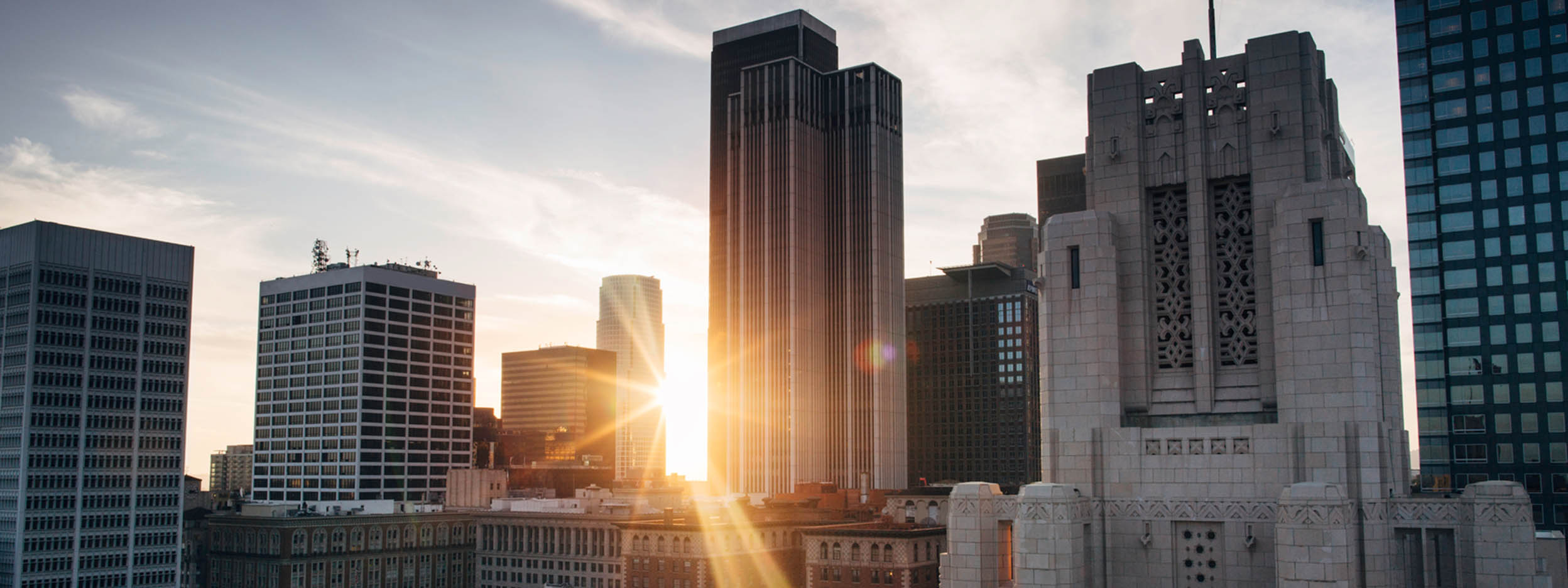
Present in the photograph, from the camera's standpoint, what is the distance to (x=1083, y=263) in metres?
47.5

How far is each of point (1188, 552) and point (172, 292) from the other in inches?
6801

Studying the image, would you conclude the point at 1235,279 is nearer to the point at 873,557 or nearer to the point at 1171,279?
the point at 1171,279

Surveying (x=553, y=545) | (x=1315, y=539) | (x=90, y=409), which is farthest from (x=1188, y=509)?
(x=90, y=409)

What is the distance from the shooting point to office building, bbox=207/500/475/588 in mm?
178000

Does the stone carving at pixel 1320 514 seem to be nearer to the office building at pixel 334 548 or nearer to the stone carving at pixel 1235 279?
the stone carving at pixel 1235 279

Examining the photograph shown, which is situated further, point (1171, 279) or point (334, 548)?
point (334, 548)

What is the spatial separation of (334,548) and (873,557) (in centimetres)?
9456

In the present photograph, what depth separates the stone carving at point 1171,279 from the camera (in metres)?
47.8

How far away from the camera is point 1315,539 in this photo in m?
39.6

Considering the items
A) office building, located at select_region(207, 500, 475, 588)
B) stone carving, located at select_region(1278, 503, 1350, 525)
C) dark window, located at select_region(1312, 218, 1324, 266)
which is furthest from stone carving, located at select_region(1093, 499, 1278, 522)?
office building, located at select_region(207, 500, 475, 588)

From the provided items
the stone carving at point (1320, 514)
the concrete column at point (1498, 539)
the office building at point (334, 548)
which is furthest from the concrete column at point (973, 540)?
the office building at point (334, 548)

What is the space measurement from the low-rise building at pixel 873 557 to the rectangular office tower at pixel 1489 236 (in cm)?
4641

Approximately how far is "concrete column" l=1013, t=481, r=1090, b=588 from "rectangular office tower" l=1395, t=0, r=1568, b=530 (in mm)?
69287

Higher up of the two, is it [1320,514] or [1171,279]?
[1171,279]
